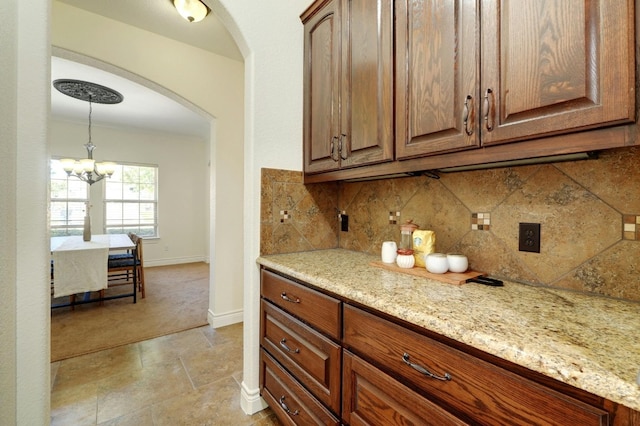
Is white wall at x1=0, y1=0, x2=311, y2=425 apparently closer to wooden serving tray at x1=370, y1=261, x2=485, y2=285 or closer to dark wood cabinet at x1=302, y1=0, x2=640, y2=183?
dark wood cabinet at x1=302, y1=0, x2=640, y2=183

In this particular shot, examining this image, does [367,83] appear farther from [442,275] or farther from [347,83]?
[442,275]

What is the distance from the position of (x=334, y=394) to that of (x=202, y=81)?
2953mm

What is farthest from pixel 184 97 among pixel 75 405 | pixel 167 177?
pixel 167 177

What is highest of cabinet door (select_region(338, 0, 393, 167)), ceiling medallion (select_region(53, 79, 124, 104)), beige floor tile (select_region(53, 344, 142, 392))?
ceiling medallion (select_region(53, 79, 124, 104))

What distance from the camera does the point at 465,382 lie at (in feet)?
2.27

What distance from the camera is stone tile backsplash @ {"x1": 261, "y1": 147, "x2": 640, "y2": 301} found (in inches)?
36.0

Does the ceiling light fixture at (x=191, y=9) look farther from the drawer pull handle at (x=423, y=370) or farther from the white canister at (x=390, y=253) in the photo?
the drawer pull handle at (x=423, y=370)

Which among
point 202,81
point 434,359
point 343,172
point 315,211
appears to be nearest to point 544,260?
point 434,359

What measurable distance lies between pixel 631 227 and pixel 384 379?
0.96 m

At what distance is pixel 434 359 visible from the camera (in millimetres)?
757

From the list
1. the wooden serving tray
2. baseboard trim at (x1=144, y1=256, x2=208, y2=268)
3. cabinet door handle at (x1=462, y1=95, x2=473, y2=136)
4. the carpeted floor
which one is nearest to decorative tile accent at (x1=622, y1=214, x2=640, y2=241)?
the wooden serving tray

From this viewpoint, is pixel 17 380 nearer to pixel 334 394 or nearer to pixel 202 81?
pixel 334 394

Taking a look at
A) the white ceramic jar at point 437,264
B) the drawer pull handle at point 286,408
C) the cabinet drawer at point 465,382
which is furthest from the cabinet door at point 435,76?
the drawer pull handle at point 286,408

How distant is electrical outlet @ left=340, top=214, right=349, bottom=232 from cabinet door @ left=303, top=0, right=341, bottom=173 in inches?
17.3
